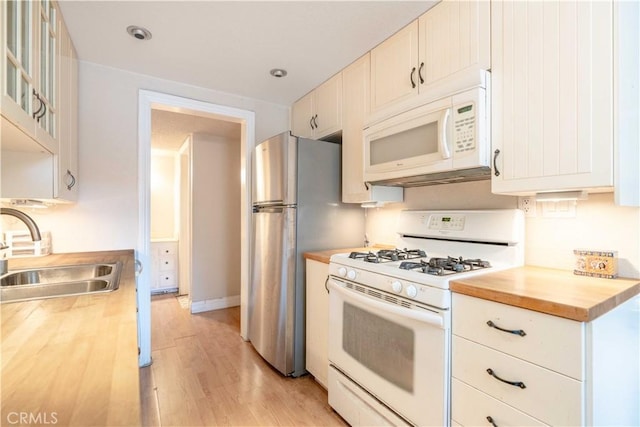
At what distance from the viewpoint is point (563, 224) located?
4.78 feet

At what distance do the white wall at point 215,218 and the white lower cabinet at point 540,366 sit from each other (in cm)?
335

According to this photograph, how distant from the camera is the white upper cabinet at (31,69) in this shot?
96cm

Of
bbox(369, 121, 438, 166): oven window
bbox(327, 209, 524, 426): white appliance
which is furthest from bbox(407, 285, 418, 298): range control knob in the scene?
bbox(369, 121, 438, 166): oven window

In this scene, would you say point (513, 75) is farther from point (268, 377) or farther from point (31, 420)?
point (268, 377)

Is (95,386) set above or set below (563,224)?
below

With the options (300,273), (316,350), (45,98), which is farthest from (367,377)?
(45,98)

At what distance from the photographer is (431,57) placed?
1648mm

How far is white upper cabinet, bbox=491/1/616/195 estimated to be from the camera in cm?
109

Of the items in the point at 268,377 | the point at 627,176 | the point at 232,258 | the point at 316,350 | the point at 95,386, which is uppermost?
the point at 627,176

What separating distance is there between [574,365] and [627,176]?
0.72 metres

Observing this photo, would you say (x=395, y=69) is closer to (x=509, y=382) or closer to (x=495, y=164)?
(x=495, y=164)

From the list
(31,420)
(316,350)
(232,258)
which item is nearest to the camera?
(31,420)

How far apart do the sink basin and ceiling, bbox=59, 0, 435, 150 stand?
1.44m

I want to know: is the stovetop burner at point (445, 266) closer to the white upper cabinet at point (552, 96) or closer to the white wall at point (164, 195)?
the white upper cabinet at point (552, 96)
